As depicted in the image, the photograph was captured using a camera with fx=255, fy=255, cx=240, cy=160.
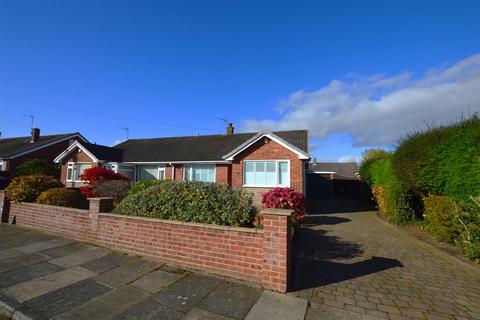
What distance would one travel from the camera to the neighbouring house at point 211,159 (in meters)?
14.8

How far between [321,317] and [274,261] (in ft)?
3.39

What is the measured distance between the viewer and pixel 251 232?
4457mm

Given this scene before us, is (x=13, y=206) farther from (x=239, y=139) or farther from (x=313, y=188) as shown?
(x=313, y=188)

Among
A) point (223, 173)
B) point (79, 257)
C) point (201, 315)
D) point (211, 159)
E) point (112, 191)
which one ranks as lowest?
point (201, 315)

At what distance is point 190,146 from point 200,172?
3868 mm

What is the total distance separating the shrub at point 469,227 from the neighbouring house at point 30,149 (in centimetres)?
2959

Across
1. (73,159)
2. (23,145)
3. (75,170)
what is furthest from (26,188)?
(23,145)

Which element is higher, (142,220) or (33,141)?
(33,141)

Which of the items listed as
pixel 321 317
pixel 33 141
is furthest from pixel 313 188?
pixel 33 141

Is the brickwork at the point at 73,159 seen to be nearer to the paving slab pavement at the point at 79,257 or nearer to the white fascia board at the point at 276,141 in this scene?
the white fascia board at the point at 276,141

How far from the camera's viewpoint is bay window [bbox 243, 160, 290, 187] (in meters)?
14.7

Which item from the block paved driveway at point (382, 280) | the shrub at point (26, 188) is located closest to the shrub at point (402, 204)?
the block paved driveway at point (382, 280)

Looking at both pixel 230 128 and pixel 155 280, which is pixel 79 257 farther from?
pixel 230 128

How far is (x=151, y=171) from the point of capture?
66.7 feet
